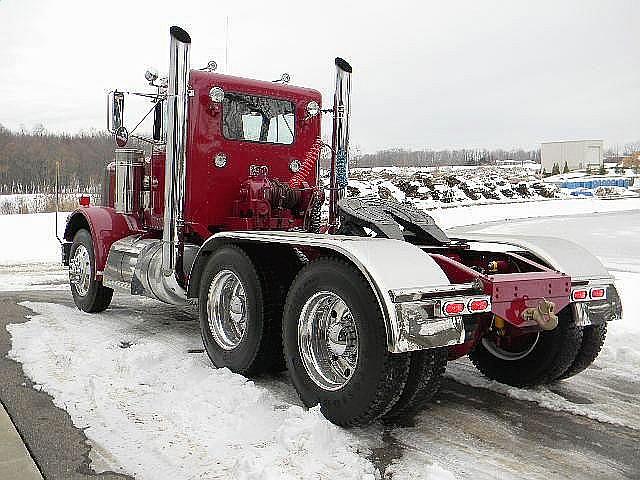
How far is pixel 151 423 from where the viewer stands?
4129 mm

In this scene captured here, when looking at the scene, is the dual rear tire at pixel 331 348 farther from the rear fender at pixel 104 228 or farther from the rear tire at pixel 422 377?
the rear fender at pixel 104 228

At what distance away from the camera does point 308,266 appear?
4.42 metres

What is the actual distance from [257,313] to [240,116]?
8.62 ft

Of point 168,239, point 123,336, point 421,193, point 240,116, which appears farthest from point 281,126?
point 421,193

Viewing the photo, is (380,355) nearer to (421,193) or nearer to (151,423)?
(151,423)

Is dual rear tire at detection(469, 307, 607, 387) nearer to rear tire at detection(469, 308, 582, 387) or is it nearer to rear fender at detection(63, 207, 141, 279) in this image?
rear tire at detection(469, 308, 582, 387)

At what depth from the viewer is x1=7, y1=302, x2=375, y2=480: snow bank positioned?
351cm

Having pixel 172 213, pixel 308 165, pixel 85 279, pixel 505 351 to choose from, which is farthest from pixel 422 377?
pixel 85 279

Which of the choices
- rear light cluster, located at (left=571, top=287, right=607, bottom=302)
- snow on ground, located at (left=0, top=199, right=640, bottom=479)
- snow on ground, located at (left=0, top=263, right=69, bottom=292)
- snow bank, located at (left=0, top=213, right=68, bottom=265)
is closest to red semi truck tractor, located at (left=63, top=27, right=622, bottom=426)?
rear light cluster, located at (left=571, top=287, right=607, bottom=302)

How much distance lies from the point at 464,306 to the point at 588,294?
1198 millimetres

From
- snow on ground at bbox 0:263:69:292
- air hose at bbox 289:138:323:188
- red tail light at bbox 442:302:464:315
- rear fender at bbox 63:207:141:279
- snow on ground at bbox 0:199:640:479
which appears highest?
air hose at bbox 289:138:323:188

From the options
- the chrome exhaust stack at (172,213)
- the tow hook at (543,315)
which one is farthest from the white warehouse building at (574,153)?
the tow hook at (543,315)

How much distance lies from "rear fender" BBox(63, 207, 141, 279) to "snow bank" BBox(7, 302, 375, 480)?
1403 mm

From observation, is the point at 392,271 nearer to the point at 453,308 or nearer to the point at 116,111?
the point at 453,308
